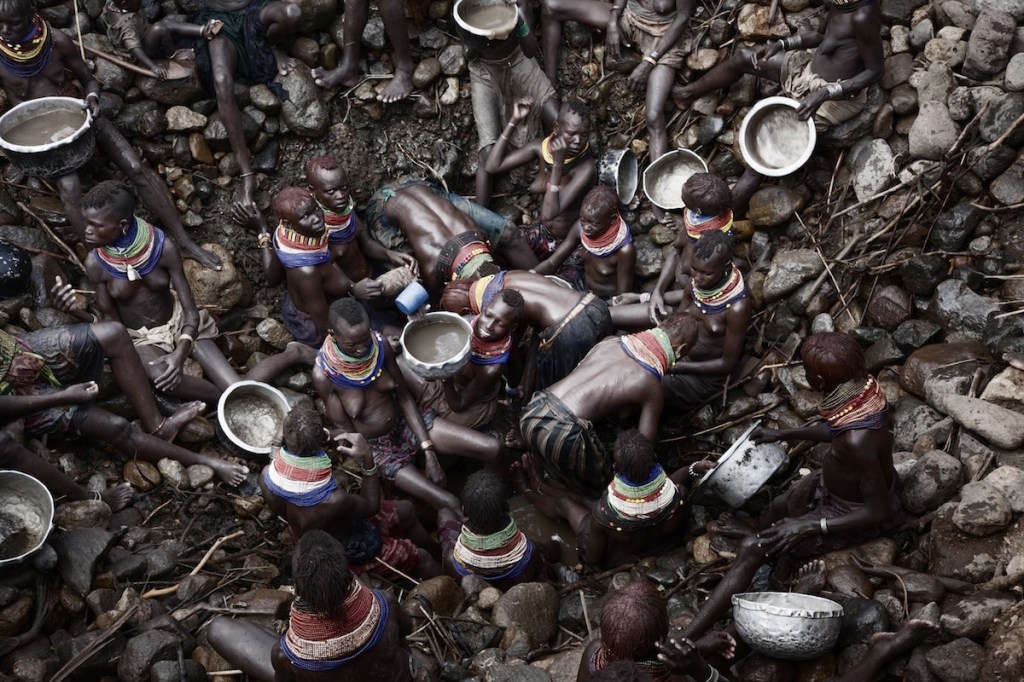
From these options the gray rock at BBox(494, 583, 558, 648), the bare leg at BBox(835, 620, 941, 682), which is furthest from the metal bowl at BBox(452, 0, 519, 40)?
the bare leg at BBox(835, 620, 941, 682)

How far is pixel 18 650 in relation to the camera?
217 inches

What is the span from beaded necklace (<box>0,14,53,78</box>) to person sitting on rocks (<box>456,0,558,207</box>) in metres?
3.27

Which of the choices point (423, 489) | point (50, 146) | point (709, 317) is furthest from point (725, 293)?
point (50, 146)

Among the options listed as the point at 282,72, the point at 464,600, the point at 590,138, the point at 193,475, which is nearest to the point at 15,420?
the point at 193,475

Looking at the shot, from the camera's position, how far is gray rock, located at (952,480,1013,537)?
5.33 metres

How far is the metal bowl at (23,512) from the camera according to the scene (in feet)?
19.1

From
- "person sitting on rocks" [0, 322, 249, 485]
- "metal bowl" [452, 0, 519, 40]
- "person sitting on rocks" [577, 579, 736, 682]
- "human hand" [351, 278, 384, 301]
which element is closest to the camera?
"person sitting on rocks" [577, 579, 736, 682]

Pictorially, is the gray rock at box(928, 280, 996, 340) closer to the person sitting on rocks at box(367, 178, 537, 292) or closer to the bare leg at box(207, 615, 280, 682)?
the person sitting on rocks at box(367, 178, 537, 292)

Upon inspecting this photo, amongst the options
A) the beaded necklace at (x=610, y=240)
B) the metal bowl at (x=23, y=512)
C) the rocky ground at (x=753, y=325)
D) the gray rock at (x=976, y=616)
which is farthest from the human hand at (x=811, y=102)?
the metal bowl at (x=23, y=512)

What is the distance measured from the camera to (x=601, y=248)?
775 cm

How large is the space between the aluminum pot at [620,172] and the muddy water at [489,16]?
4.61 feet

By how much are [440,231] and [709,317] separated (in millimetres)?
2288

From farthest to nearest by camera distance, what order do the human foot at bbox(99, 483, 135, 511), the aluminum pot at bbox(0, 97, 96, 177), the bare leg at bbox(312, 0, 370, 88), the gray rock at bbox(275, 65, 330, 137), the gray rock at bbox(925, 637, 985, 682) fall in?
the gray rock at bbox(275, 65, 330, 137), the bare leg at bbox(312, 0, 370, 88), the aluminum pot at bbox(0, 97, 96, 177), the human foot at bbox(99, 483, 135, 511), the gray rock at bbox(925, 637, 985, 682)

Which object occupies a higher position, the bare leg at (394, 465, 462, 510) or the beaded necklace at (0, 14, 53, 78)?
the beaded necklace at (0, 14, 53, 78)
